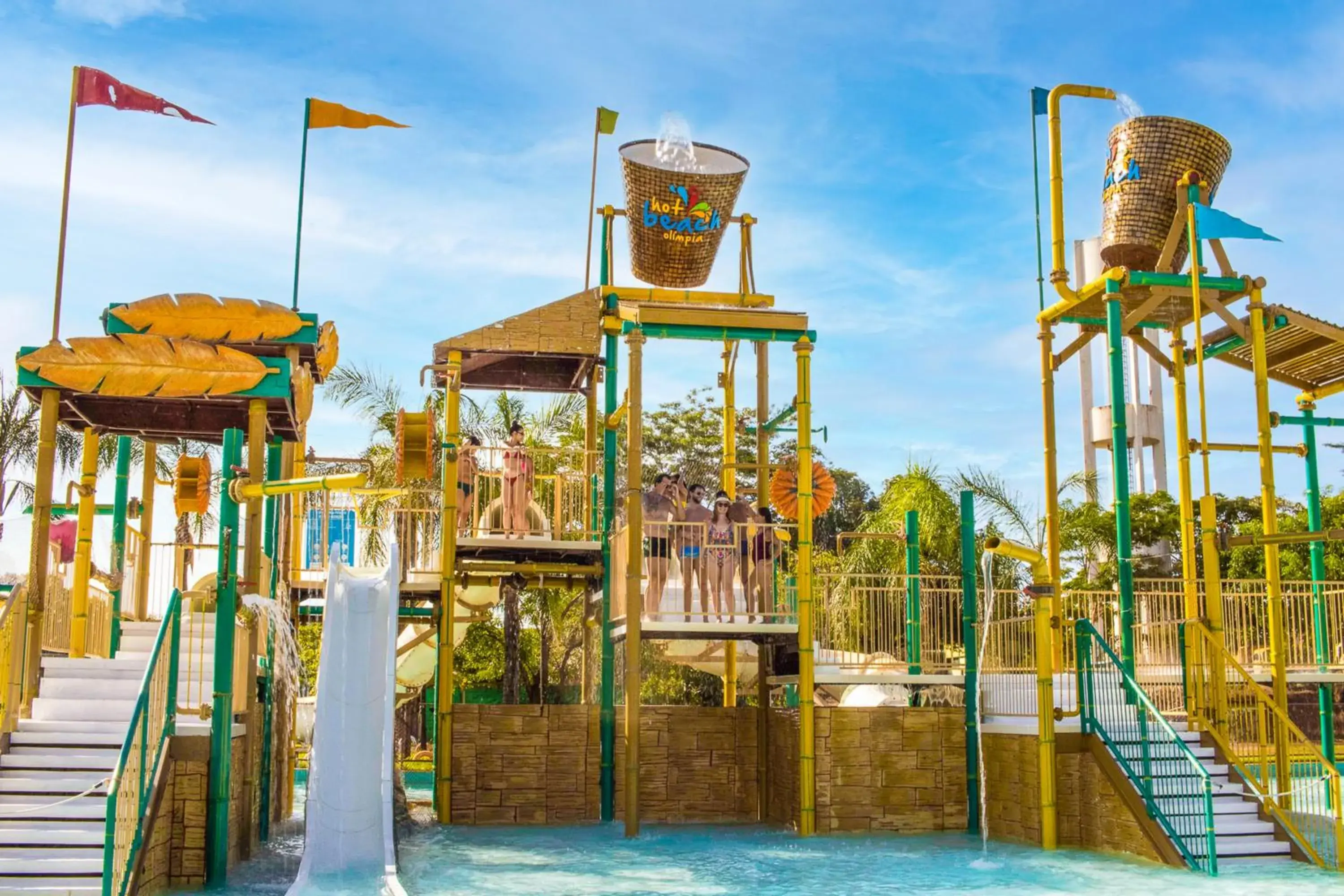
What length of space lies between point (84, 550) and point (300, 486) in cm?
371

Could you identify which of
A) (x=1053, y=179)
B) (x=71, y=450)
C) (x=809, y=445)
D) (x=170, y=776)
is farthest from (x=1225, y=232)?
(x=71, y=450)

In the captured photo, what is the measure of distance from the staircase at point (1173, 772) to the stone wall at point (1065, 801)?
24cm

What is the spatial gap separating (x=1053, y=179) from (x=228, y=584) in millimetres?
9925

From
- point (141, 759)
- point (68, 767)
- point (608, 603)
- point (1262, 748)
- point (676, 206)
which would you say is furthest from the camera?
point (676, 206)

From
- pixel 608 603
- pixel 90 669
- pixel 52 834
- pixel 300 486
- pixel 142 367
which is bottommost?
pixel 52 834

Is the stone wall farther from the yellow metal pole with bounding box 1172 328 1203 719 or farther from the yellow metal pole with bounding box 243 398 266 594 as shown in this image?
the yellow metal pole with bounding box 243 398 266 594

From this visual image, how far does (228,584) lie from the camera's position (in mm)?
10961

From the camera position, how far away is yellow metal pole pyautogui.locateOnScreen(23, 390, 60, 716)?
11.2 metres

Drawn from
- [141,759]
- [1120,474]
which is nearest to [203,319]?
[141,759]

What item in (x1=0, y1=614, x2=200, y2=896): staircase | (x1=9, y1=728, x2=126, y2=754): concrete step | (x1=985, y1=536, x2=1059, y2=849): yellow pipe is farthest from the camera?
(x1=985, y1=536, x2=1059, y2=849): yellow pipe

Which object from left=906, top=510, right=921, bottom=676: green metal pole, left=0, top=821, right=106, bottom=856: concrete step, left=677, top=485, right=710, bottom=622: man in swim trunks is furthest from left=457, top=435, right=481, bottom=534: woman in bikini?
left=0, top=821, right=106, bottom=856: concrete step

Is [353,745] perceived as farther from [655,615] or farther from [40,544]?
[655,615]

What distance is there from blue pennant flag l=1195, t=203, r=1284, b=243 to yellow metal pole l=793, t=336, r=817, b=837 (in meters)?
4.27

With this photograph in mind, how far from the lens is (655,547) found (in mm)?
15086
